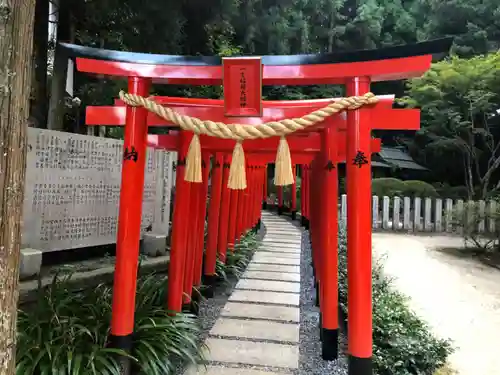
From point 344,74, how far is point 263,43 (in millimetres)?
14231

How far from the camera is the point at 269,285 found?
647 centimetres

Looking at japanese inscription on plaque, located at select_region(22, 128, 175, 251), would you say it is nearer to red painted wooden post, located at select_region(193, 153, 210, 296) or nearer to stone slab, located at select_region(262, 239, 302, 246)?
red painted wooden post, located at select_region(193, 153, 210, 296)

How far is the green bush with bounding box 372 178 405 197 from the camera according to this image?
15906 millimetres

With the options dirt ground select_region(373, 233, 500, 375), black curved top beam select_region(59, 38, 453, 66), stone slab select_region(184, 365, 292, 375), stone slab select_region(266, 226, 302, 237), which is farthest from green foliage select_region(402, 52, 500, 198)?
stone slab select_region(184, 365, 292, 375)

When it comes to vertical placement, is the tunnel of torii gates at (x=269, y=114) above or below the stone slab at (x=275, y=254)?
above

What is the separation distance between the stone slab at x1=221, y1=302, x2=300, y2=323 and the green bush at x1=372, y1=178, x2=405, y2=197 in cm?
1185

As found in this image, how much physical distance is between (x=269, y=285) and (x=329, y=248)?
107 inches

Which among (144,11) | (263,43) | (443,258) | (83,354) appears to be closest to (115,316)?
(83,354)

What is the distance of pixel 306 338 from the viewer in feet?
14.3

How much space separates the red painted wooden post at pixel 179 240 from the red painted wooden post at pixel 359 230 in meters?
1.86

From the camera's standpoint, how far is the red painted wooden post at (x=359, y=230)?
2.97 metres

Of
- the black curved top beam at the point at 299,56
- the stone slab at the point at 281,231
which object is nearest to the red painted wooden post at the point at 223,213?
the black curved top beam at the point at 299,56

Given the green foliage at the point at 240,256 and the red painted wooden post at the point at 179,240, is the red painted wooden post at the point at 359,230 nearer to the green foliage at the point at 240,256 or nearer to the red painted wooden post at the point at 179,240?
the red painted wooden post at the point at 179,240

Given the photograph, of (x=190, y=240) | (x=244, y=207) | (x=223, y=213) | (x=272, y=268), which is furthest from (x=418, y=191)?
(x=190, y=240)
